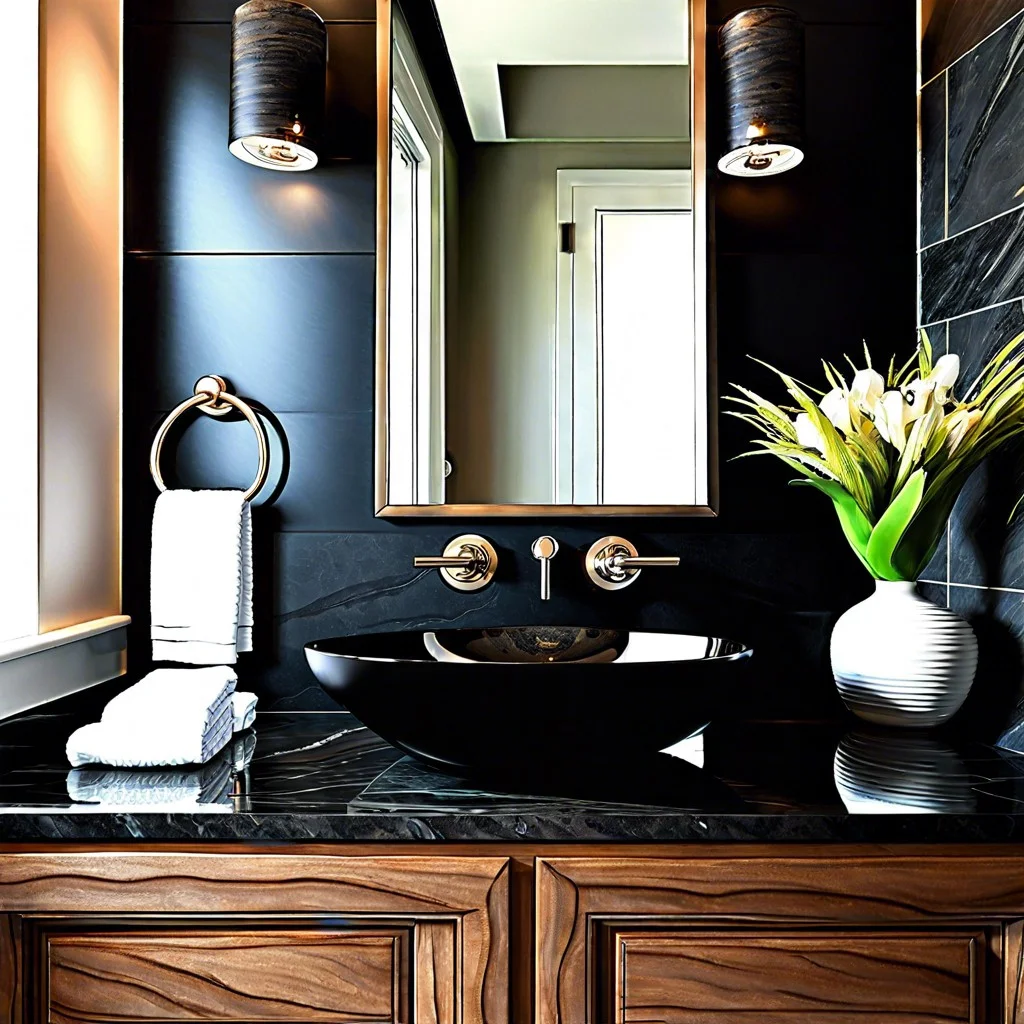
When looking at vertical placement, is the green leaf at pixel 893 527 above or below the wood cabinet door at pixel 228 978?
above

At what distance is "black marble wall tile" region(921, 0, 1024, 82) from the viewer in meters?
1.46

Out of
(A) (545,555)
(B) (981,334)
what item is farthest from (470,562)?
(B) (981,334)

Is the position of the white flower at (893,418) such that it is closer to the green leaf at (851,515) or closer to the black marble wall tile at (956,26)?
the green leaf at (851,515)

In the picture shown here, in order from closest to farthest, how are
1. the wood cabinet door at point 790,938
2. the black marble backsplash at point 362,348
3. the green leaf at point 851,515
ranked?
the wood cabinet door at point 790,938
the green leaf at point 851,515
the black marble backsplash at point 362,348

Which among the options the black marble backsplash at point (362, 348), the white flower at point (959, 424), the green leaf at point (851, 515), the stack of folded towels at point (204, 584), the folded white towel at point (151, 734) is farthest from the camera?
the black marble backsplash at point (362, 348)

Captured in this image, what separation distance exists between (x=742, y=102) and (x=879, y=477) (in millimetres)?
665

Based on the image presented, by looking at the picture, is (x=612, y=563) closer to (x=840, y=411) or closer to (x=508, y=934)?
(x=840, y=411)

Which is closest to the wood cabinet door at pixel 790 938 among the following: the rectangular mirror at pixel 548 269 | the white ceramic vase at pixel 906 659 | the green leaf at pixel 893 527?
the white ceramic vase at pixel 906 659

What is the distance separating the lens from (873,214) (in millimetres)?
1705

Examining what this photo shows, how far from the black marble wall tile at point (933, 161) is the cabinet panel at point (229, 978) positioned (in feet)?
4.52

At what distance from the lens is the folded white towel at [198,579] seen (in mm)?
1580

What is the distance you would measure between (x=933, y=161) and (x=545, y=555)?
92 cm

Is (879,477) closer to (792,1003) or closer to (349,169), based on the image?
(792,1003)

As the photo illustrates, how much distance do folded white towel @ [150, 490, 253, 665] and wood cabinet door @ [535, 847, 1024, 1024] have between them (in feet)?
2.43
